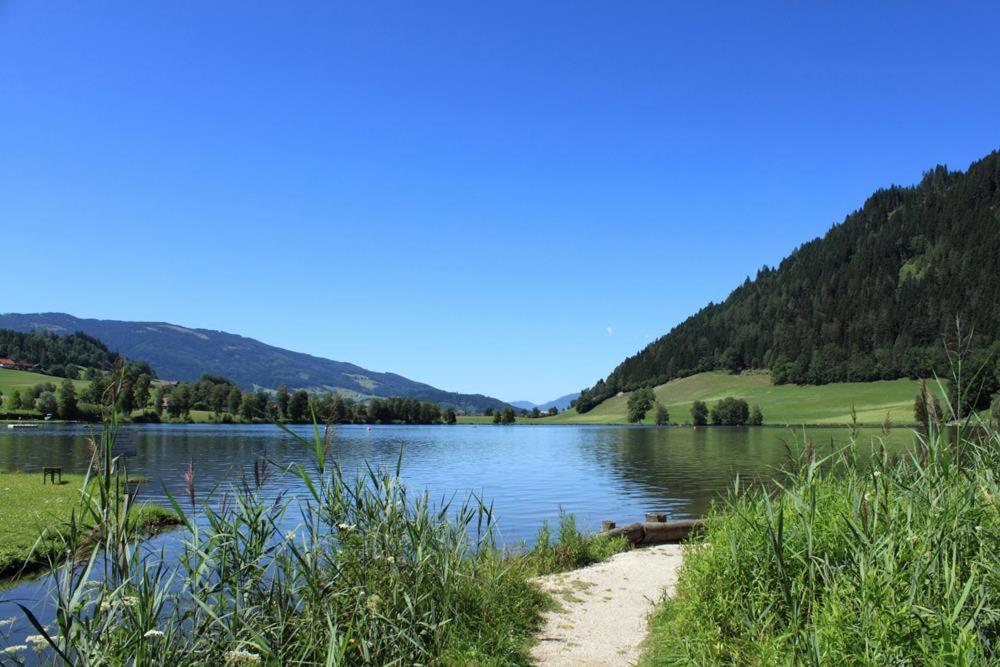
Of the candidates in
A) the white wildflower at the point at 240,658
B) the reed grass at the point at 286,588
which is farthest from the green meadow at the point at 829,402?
the white wildflower at the point at 240,658

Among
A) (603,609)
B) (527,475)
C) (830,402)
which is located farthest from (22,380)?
(830,402)

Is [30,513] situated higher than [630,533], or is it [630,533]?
[30,513]

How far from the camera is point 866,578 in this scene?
6066 millimetres

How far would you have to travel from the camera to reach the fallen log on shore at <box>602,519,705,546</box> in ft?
68.1

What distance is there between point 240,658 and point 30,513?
72.5 ft

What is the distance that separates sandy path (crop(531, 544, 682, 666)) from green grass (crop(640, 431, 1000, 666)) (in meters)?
1.02

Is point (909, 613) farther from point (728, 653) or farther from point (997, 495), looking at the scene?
point (728, 653)

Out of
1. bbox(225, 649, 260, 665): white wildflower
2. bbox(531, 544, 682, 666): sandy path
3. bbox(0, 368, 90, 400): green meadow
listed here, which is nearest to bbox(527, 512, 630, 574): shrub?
bbox(531, 544, 682, 666): sandy path

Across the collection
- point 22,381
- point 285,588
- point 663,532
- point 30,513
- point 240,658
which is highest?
point 22,381

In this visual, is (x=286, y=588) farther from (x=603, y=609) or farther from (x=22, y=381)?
(x=22, y=381)

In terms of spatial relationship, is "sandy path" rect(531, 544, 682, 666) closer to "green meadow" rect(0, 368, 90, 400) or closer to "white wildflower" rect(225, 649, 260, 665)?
"white wildflower" rect(225, 649, 260, 665)

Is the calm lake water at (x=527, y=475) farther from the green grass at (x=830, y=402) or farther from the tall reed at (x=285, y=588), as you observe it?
the green grass at (x=830, y=402)

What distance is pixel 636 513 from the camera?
31969mm

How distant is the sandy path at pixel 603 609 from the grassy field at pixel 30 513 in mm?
8608
